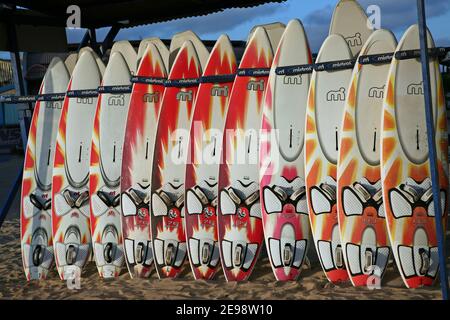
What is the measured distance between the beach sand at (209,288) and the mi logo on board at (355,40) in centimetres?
160

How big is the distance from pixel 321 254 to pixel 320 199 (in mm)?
363

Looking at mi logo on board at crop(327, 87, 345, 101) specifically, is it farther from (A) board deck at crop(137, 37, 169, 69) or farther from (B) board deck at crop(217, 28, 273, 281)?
(A) board deck at crop(137, 37, 169, 69)

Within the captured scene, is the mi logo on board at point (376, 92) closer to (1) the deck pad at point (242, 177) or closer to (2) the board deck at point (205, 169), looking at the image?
(1) the deck pad at point (242, 177)

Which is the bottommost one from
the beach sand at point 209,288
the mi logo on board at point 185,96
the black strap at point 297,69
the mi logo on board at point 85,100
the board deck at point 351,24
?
the beach sand at point 209,288

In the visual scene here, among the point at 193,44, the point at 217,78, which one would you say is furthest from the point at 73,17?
the point at 217,78

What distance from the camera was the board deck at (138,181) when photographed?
3947 mm

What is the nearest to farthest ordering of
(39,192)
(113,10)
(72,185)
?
(72,185), (39,192), (113,10)

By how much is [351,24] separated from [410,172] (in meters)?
1.26

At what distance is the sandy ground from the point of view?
321cm

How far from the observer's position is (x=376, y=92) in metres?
3.49

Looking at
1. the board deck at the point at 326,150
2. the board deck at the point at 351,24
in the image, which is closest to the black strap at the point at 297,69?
the board deck at the point at 326,150

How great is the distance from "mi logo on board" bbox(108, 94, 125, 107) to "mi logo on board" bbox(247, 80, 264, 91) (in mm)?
1008

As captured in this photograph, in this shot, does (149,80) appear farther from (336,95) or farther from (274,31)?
(336,95)
